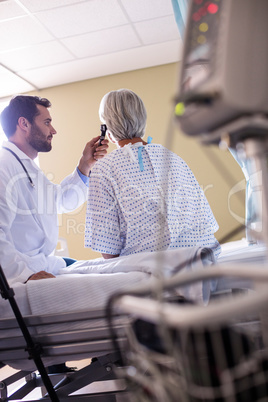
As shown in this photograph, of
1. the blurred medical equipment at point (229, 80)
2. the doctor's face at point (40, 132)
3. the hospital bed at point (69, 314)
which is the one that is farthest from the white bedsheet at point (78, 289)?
the doctor's face at point (40, 132)

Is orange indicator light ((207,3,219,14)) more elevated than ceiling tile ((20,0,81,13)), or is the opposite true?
ceiling tile ((20,0,81,13))

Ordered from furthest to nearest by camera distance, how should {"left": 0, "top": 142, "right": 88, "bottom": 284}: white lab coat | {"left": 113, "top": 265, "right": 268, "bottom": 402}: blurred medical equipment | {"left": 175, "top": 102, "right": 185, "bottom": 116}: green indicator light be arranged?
1. {"left": 0, "top": 142, "right": 88, "bottom": 284}: white lab coat
2. {"left": 175, "top": 102, "right": 185, "bottom": 116}: green indicator light
3. {"left": 113, "top": 265, "right": 268, "bottom": 402}: blurred medical equipment

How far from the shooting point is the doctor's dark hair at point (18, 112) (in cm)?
222

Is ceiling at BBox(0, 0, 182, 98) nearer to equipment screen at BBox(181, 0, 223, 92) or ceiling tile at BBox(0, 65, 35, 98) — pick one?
ceiling tile at BBox(0, 65, 35, 98)

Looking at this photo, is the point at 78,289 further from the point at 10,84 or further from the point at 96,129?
the point at 10,84

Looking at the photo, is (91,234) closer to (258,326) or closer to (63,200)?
(63,200)

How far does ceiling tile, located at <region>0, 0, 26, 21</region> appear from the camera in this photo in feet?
11.4

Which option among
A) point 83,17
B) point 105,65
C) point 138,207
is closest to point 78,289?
point 138,207

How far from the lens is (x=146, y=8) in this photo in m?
3.83

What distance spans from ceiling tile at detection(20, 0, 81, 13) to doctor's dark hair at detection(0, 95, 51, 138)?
1.59 m

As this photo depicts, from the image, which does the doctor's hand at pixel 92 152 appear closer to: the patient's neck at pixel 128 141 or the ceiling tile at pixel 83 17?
the patient's neck at pixel 128 141

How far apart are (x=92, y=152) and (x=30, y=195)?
505 mm

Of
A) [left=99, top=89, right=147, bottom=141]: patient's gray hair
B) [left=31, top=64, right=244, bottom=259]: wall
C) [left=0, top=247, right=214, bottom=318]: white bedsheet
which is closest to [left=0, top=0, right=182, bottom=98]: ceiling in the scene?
[left=31, top=64, right=244, bottom=259]: wall

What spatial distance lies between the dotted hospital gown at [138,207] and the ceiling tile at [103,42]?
2722mm
